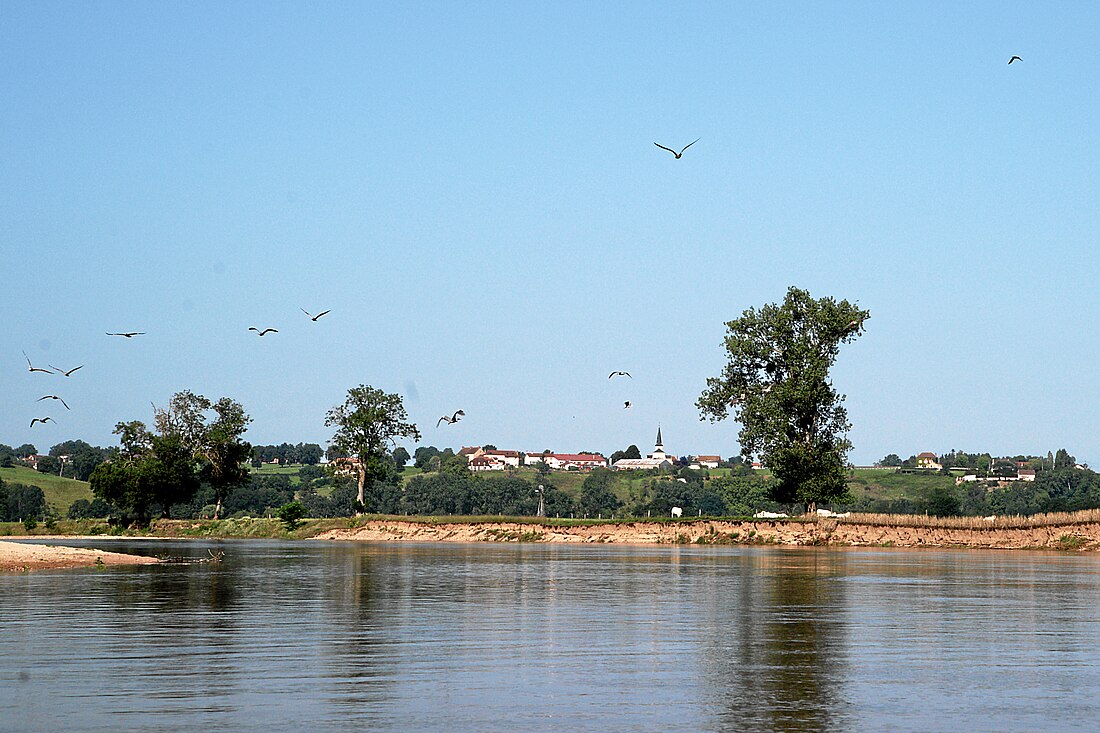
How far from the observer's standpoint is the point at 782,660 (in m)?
21.9

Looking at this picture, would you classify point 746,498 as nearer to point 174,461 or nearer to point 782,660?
point 174,461

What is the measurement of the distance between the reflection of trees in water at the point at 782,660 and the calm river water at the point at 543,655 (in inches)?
2.8

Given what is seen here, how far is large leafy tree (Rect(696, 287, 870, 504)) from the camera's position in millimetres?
97062

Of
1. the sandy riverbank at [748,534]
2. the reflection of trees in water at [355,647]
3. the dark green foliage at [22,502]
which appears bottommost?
the dark green foliage at [22,502]

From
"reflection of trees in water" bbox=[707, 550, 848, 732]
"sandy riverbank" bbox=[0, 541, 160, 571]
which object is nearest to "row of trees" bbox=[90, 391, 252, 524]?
"sandy riverbank" bbox=[0, 541, 160, 571]

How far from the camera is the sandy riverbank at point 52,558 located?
50.6 metres

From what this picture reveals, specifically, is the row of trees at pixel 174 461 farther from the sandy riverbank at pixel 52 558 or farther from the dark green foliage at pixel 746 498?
the dark green foliage at pixel 746 498

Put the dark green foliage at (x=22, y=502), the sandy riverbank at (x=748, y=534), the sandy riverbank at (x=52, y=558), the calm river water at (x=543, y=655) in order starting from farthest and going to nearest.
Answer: the dark green foliage at (x=22, y=502)
the sandy riverbank at (x=748, y=534)
the sandy riverbank at (x=52, y=558)
the calm river water at (x=543, y=655)

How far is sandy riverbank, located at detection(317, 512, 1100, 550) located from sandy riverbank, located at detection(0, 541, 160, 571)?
43544 millimetres

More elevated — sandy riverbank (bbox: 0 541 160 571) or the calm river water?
the calm river water

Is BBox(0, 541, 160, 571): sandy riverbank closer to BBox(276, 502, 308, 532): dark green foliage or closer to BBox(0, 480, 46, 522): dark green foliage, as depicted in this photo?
BBox(276, 502, 308, 532): dark green foliage

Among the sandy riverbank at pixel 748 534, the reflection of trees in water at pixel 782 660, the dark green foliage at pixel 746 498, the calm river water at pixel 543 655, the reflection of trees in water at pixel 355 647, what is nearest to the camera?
the calm river water at pixel 543 655

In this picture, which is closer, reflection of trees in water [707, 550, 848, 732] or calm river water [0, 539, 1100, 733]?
calm river water [0, 539, 1100, 733]

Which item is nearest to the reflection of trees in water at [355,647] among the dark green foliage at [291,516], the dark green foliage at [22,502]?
the dark green foliage at [291,516]
